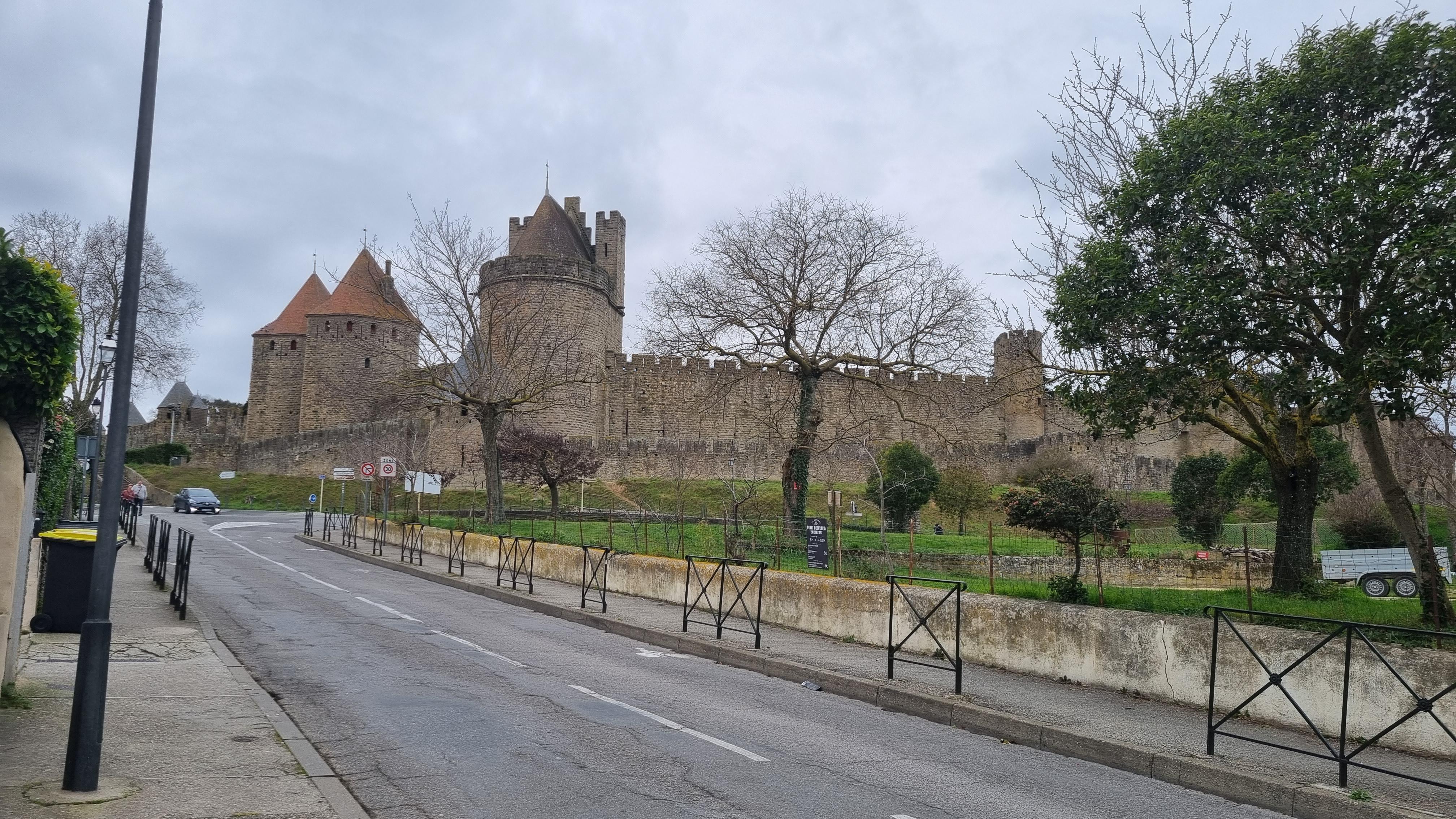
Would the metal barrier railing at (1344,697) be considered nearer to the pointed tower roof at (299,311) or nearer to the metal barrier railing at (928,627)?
the metal barrier railing at (928,627)

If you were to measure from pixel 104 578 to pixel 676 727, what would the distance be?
13.7 ft

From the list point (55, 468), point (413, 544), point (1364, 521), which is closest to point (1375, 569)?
point (1364, 521)

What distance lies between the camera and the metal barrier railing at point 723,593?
13445 mm

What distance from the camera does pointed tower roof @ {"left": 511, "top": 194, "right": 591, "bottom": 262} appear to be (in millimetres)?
49562

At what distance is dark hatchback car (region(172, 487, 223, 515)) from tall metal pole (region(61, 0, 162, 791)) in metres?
43.4

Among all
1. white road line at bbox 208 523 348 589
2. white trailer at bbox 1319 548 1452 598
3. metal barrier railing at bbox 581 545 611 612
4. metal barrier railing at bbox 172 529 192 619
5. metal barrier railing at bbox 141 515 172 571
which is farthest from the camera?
white road line at bbox 208 523 348 589

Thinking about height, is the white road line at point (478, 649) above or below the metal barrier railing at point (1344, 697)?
below

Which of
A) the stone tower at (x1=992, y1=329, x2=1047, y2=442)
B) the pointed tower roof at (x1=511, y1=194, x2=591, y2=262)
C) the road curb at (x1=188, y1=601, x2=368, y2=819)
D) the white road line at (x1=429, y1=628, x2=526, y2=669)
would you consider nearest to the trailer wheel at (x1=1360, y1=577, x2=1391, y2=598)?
the white road line at (x1=429, y1=628, x2=526, y2=669)

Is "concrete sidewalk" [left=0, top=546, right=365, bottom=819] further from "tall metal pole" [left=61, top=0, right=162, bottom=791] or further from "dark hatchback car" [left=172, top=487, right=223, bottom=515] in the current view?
"dark hatchback car" [left=172, top=487, right=223, bottom=515]

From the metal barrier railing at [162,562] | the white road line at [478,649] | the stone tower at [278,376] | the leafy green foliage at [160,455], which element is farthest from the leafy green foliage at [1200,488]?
the leafy green foliage at [160,455]

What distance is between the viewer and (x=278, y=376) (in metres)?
70.4

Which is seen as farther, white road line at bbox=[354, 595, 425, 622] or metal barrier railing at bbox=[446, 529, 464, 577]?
metal barrier railing at bbox=[446, 529, 464, 577]

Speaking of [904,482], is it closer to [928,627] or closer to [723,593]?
[723,593]

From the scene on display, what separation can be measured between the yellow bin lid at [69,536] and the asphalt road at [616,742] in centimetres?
188
